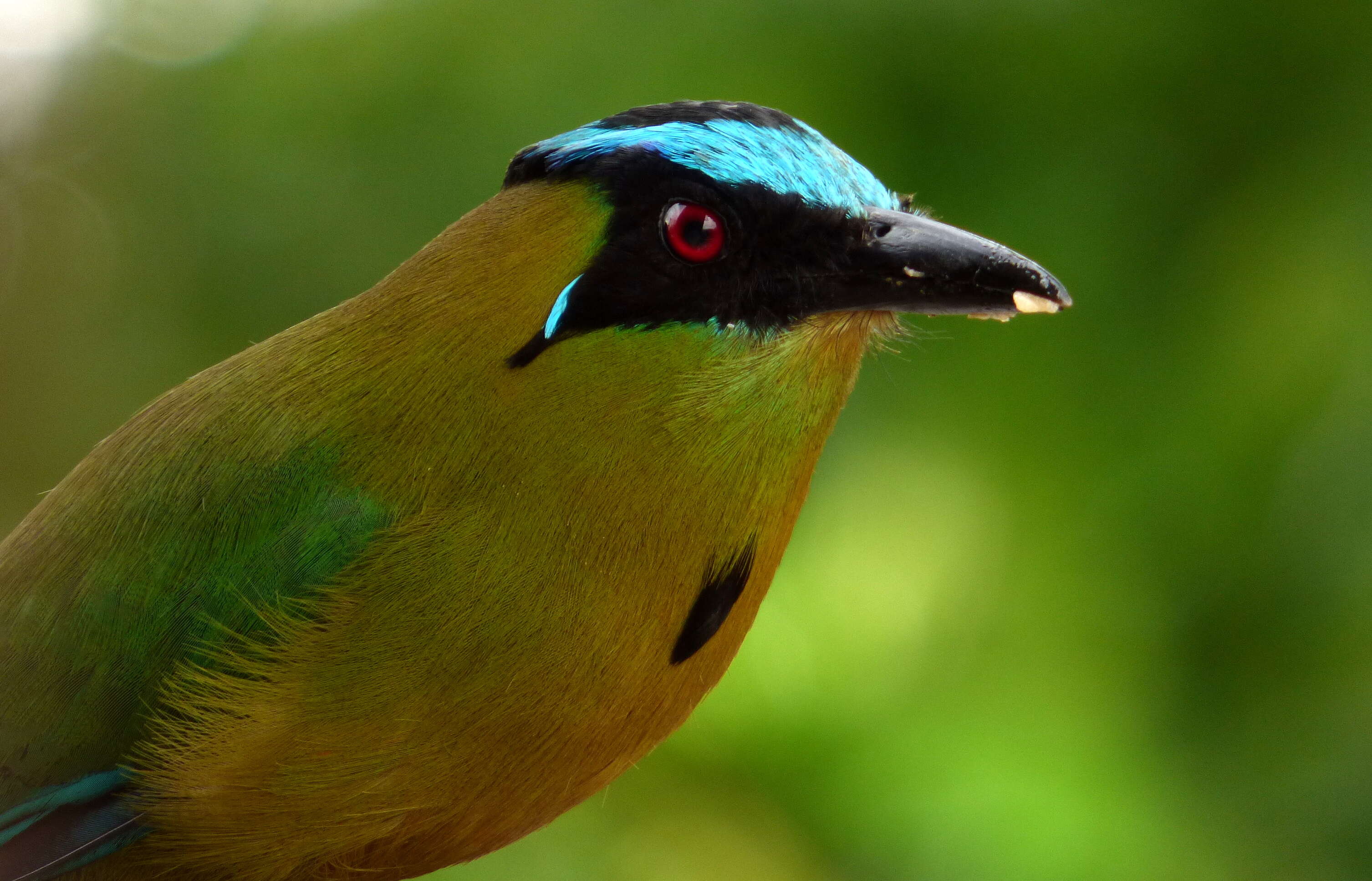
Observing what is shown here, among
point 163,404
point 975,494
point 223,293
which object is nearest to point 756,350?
point 163,404

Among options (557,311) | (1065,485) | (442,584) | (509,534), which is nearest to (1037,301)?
(557,311)

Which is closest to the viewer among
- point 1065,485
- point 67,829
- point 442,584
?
point 442,584

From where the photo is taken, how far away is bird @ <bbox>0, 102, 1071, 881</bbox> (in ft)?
6.33

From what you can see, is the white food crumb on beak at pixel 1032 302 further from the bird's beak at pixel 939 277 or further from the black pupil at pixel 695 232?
the black pupil at pixel 695 232

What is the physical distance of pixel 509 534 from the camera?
1954 millimetres

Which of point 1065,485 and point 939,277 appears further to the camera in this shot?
point 1065,485

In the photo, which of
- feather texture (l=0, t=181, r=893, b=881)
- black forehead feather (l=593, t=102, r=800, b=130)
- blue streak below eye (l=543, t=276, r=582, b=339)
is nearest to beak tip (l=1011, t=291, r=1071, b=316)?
feather texture (l=0, t=181, r=893, b=881)

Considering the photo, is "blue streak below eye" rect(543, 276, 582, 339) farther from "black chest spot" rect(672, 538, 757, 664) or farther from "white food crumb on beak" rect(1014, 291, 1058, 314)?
"white food crumb on beak" rect(1014, 291, 1058, 314)

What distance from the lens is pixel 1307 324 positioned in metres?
5.48

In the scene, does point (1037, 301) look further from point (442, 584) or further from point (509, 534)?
point (442, 584)

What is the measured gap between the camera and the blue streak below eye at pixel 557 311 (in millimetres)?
1993

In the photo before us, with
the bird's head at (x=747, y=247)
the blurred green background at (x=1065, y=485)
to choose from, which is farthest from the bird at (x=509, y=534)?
the blurred green background at (x=1065, y=485)

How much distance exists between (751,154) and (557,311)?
389mm

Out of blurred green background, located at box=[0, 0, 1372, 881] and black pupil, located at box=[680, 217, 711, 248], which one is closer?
black pupil, located at box=[680, 217, 711, 248]
